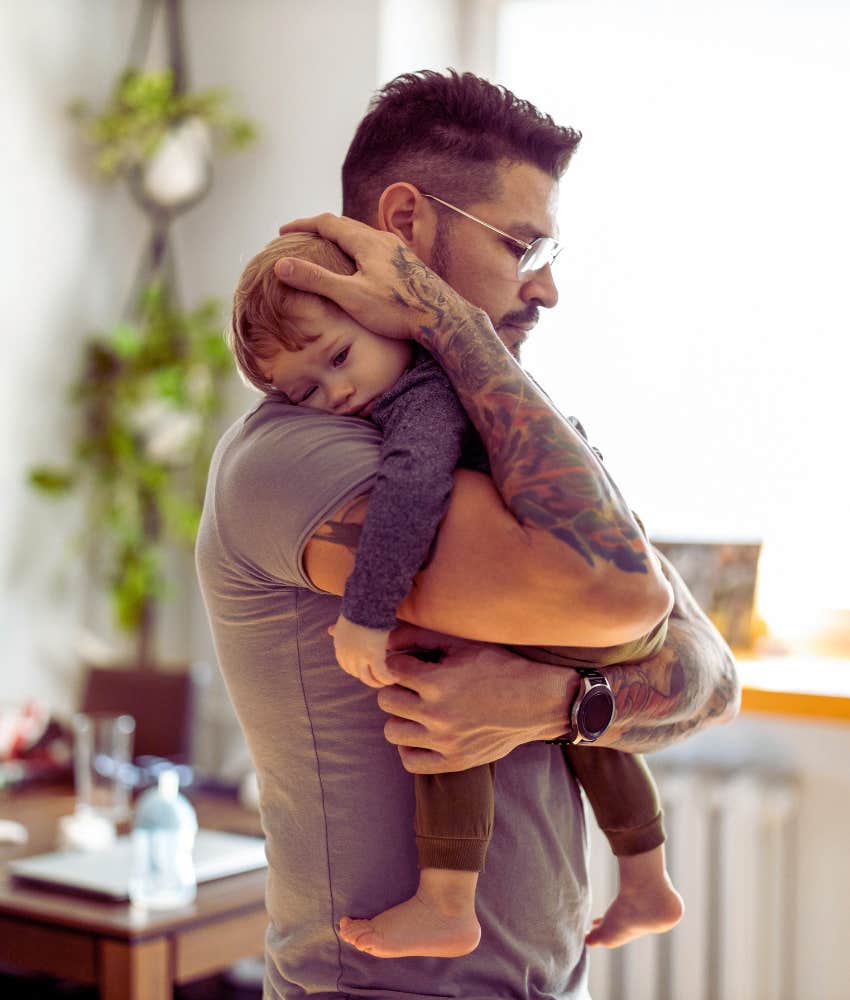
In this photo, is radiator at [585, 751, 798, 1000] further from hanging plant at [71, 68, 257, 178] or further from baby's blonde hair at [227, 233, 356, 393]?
hanging plant at [71, 68, 257, 178]

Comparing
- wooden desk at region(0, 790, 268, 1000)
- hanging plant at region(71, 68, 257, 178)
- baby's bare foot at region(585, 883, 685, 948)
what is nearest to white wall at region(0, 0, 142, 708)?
hanging plant at region(71, 68, 257, 178)

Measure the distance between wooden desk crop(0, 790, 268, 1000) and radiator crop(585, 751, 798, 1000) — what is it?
3.76ft

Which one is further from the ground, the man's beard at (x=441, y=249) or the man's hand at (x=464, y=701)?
the man's beard at (x=441, y=249)

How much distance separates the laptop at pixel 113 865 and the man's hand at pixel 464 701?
980mm

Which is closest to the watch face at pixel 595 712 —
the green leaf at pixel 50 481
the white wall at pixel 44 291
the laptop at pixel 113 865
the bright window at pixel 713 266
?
the laptop at pixel 113 865

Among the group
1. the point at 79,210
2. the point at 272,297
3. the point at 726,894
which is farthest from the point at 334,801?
the point at 79,210

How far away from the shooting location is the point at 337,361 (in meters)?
1.15

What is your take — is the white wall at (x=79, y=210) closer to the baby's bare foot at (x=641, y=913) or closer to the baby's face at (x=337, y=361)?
the baby's face at (x=337, y=361)

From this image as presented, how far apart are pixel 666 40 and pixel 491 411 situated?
2.42 metres

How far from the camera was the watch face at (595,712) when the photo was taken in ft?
3.62

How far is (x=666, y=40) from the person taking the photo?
3123mm

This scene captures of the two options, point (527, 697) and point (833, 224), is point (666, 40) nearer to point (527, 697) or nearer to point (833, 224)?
point (833, 224)

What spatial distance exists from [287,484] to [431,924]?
400 mm

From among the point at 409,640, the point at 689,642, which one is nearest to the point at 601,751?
the point at 689,642
